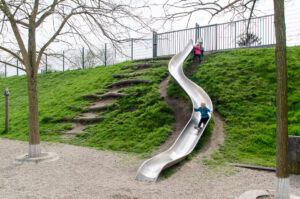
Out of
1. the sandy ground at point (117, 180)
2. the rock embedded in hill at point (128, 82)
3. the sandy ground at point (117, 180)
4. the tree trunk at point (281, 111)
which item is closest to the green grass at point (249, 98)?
the sandy ground at point (117, 180)

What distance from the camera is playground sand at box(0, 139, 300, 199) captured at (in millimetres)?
4828

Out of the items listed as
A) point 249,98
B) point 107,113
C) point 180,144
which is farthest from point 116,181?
point 249,98

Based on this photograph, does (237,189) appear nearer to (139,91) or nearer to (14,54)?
(14,54)

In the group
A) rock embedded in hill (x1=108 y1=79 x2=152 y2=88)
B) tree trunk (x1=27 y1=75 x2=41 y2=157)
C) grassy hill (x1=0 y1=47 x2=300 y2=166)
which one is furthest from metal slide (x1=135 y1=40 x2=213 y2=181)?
tree trunk (x1=27 y1=75 x2=41 y2=157)

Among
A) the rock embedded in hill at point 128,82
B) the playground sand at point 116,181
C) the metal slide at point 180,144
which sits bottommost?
the playground sand at point 116,181

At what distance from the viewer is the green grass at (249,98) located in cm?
762

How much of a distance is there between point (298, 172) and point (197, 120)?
400 cm

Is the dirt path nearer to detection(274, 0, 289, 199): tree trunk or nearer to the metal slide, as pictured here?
the metal slide

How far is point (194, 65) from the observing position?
15.4 meters

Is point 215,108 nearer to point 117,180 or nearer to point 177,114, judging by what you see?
point 177,114

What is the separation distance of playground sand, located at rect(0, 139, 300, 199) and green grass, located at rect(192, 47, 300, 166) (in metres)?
1.25

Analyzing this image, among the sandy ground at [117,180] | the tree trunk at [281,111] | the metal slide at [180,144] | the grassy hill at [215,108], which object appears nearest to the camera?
the tree trunk at [281,111]

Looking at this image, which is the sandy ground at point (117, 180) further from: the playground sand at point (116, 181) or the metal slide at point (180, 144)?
the metal slide at point (180, 144)

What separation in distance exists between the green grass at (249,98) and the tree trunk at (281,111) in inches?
96.8
